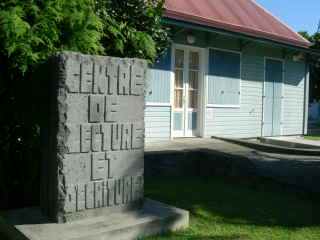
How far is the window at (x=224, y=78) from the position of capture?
11.5m

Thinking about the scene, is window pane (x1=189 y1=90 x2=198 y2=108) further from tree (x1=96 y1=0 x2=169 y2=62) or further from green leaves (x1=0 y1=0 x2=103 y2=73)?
green leaves (x1=0 y1=0 x2=103 y2=73)

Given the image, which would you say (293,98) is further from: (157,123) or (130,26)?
(130,26)

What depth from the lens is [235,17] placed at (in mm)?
12656

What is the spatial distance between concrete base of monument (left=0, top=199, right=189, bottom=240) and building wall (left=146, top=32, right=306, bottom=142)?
19.7 feet

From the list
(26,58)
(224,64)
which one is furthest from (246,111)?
(26,58)

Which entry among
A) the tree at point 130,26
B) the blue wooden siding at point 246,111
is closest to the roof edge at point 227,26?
the blue wooden siding at point 246,111

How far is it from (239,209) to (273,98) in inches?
358

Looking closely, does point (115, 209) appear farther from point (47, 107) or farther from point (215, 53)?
point (215, 53)

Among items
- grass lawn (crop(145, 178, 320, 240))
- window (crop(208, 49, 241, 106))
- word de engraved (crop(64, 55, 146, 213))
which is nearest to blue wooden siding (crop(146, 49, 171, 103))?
window (crop(208, 49, 241, 106))

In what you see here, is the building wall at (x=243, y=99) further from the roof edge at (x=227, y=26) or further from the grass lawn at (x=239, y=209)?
the grass lawn at (x=239, y=209)

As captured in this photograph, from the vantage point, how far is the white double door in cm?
1091

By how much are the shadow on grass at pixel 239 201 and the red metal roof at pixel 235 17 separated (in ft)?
14.9

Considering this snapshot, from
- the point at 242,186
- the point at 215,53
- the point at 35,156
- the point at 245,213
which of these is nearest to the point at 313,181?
the point at 242,186

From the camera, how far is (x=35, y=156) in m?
4.41
